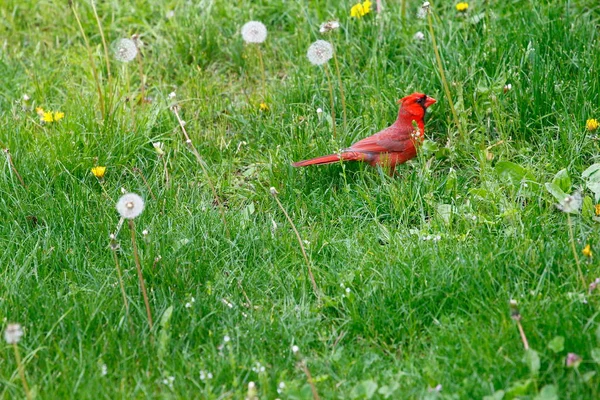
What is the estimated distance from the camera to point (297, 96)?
5.45 metres

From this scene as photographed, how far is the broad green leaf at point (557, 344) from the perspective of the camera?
10.4 ft

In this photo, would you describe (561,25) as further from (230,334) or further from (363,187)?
(230,334)

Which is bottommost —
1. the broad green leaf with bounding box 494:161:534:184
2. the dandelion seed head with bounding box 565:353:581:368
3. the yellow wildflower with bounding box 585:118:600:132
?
the broad green leaf with bounding box 494:161:534:184

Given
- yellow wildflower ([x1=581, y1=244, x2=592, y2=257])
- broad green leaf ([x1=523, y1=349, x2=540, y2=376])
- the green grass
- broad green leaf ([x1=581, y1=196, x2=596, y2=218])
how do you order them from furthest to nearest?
broad green leaf ([x1=581, y1=196, x2=596, y2=218]), yellow wildflower ([x1=581, y1=244, x2=592, y2=257]), the green grass, broad green leaf ([x1=523, y1=349, x2=540, y2=376])

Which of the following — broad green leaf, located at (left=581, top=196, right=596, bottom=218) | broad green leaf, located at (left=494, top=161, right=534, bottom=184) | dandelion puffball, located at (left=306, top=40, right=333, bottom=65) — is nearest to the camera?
broad green leaf, located at (left=581, top=196, right=596, bottom=218)

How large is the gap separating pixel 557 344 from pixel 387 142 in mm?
1935

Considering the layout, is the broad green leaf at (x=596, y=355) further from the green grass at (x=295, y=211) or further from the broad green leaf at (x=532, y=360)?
the broad green leaf at (x=532, y=360)

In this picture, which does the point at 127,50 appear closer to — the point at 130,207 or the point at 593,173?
the point at 130,207

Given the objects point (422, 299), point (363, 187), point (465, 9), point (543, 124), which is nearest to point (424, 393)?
point (422, 299)

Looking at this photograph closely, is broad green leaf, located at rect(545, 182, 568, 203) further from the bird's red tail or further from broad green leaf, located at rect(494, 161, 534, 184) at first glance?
the bird's red tail

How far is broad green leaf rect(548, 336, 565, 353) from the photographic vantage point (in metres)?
3.18

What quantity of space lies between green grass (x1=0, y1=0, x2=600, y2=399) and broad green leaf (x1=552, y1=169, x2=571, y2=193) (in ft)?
0.25

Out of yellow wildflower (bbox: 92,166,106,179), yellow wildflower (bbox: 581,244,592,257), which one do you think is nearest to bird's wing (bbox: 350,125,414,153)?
yellow wildflower (bbox: 92,166,106,179)

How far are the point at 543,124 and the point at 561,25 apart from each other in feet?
2.32
